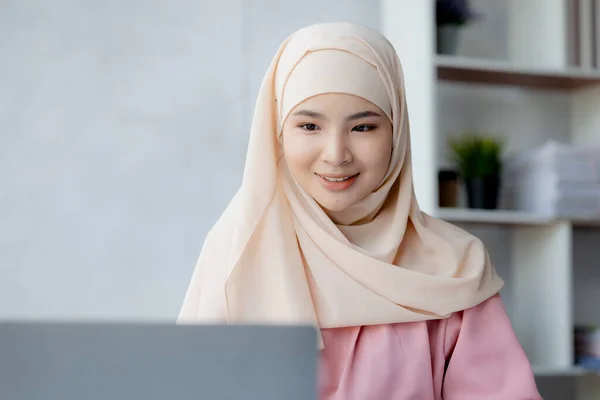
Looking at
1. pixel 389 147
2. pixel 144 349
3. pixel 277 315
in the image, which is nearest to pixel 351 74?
pixel 389 147

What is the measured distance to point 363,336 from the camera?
5.17 ft

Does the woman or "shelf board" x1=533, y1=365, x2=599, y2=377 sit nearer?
the woman

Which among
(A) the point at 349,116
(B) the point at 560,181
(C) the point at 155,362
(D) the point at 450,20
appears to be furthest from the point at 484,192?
(C) the point at 155,362

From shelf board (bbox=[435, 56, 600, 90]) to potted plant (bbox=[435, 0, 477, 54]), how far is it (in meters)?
0.05

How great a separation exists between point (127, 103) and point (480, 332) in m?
1.34

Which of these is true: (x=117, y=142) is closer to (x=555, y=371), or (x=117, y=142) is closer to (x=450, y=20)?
(x=450, y=20)

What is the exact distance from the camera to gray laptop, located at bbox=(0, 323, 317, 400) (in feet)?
1.99

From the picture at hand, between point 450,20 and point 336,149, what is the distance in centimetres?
126

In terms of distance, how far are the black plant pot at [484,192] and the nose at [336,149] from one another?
1.17 meters

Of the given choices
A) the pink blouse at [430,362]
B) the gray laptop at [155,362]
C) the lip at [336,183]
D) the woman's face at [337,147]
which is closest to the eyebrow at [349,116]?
the woman's face at [337,147]

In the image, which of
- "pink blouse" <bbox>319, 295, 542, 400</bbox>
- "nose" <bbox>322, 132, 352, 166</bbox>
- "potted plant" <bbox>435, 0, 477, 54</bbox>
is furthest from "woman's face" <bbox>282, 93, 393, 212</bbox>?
"potted plant" <bbox>435, 0, 477, 54</bbox>

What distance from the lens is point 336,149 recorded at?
5.02 feet

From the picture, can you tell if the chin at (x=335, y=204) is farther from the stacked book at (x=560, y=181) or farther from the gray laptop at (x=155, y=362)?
the stacked book at (x=560, y=181)

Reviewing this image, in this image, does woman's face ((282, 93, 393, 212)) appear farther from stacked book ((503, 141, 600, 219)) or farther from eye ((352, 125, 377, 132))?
stacked book ((503, 141, 600, 219))
